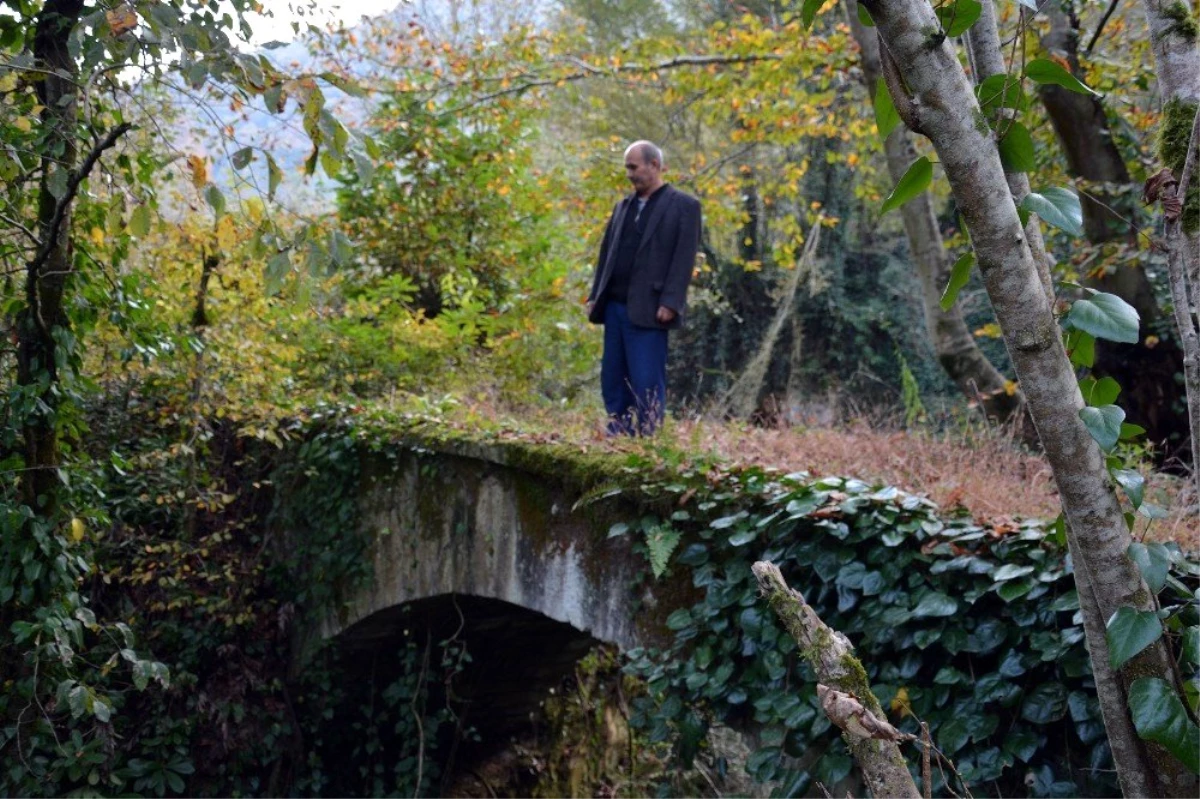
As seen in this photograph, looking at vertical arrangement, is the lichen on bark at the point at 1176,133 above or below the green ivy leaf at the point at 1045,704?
above

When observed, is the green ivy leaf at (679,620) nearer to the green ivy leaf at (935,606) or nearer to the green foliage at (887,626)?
the green foliage at (887,626)

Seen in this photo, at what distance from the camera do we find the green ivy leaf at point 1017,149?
2053 mm

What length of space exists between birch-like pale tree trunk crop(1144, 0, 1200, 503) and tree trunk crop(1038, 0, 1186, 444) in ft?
17.7

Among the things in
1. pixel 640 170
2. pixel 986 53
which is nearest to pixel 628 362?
pixel 640 170

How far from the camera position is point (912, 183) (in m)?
2.03

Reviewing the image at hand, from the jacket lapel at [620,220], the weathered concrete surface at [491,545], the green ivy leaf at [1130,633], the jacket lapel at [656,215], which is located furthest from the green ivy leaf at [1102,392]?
the jacket lapel at [620,220]

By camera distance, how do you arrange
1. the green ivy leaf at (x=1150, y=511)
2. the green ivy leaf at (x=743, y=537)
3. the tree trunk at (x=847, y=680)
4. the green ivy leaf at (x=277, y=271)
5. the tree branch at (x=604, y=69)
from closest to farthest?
the tree trunk at (x=847, y=680) → the green ivy leaf at (x=1150, y=511) → the green ivy leaf at (x=277, y=271) → the green ivy leaf at (x=743, y=537) → the tree branch at (x=604, y=69)

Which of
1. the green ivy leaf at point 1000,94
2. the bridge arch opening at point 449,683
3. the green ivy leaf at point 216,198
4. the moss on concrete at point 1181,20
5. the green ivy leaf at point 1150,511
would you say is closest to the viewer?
the green ivy leaf at point 1000,94

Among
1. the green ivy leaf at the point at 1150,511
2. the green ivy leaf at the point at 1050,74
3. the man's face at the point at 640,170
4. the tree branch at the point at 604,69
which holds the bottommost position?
the green ivy leaf at the point at 1150,511

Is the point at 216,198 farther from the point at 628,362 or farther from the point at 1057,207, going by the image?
the point at 628,362

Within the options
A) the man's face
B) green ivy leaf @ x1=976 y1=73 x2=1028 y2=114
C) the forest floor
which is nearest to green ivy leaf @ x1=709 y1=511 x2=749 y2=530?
the forest floor

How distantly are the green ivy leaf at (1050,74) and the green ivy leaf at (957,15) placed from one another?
0.14 meters

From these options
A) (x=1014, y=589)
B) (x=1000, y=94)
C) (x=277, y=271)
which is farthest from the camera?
(x=277, y=271)

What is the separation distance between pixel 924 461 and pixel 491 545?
235 centimetres
